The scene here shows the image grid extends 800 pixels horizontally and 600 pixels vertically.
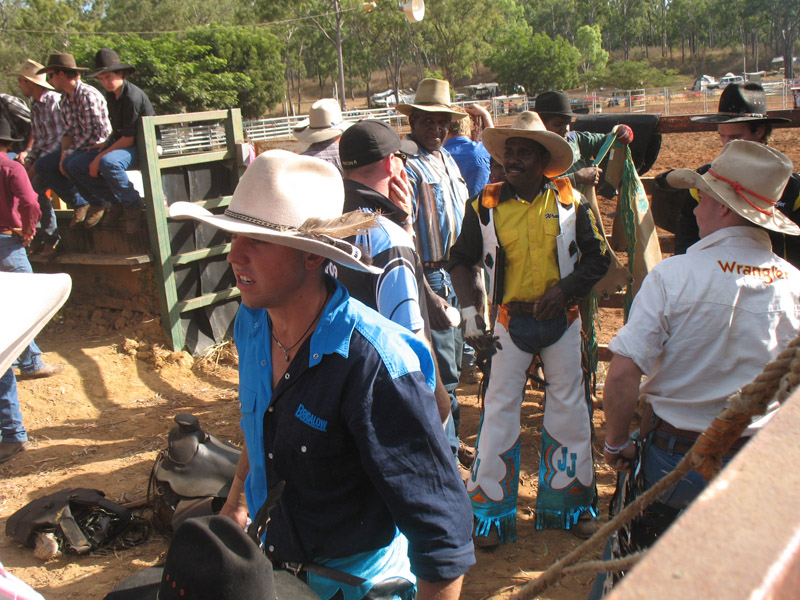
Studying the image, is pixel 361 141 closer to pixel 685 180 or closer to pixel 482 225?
pixel 482 225

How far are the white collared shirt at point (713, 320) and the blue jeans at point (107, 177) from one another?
5719 mm

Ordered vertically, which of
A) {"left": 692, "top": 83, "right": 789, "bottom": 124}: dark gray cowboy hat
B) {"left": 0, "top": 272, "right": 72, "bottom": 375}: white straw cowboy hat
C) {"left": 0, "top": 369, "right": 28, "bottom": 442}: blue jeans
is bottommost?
{"left": 0, "top": 369, "right": 28, "bottom": 442}: blue jeans

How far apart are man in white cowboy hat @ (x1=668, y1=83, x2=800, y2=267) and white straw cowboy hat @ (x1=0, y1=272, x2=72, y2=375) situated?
9.86ft

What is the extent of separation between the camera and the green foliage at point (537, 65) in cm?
6425

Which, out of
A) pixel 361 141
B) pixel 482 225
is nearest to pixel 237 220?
pixel 361 141

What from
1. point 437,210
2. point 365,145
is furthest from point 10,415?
point 365,145

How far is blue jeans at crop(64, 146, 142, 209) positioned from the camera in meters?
6.92

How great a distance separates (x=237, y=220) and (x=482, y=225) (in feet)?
7.14

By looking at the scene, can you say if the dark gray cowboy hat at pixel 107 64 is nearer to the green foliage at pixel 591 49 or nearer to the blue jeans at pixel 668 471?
the blue jeans at pixel 668 471

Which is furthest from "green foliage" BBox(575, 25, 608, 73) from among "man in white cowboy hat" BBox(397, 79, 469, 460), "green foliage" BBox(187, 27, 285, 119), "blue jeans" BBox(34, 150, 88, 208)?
"man in white cowboy hat" BBox(397, 79, 469, 460)

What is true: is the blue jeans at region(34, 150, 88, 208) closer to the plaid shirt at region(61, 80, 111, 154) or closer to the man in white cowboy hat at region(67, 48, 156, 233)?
the plaid shirt at region(61, 80, 111, 154)

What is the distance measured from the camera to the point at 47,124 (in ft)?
25.6

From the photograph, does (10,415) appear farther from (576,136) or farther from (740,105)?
(740,105)

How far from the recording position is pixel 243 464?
236cm
